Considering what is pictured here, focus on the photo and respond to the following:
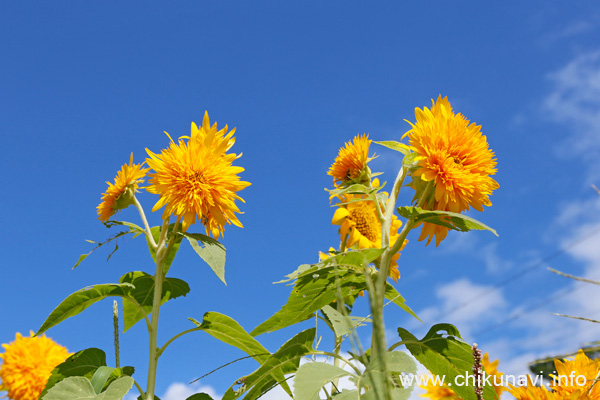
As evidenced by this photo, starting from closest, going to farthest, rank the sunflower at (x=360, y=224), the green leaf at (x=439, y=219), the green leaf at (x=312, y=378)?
the green leaf at (x=312, y=378) < the green leaf at (x=439, y=219) < the sunflower at (x=360, y=224)

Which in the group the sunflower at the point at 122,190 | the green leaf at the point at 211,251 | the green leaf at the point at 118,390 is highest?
the sunflower at the point at 122,190

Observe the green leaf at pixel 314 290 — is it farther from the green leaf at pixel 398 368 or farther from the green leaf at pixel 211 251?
the green leaf at pixel 398 368

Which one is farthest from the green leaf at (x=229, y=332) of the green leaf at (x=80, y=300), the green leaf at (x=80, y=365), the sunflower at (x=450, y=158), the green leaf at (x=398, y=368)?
the sunflower at (x=450, y=158)

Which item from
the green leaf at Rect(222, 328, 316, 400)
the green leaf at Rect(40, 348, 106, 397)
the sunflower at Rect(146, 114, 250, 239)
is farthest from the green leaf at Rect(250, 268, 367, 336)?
the green leaf at Rect(40, 348, 106, 397)

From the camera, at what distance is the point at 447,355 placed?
1.47 meters

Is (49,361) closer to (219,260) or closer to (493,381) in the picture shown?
(219,260)

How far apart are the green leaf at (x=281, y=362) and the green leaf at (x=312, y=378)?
30 centimetres

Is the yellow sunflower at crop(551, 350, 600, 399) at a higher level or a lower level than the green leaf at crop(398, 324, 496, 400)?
lower

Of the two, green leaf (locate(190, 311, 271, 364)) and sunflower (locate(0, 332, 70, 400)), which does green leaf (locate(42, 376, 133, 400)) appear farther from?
sunflower (locate(0, 332, 70, 400))

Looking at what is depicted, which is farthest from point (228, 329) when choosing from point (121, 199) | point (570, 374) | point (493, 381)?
point (570, 374)

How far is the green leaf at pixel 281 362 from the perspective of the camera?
4.80ft

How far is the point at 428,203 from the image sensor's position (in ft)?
5.18

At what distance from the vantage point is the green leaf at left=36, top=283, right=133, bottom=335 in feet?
5.35

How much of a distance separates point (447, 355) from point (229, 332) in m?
0.69
